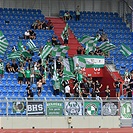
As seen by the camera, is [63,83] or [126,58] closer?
[63,83]

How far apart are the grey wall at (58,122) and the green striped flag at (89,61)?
6677mm

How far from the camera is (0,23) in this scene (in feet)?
138

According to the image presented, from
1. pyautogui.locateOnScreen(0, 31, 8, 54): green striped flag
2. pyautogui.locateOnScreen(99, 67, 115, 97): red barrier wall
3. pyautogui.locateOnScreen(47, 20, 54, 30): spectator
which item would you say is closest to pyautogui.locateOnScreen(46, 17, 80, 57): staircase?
pyautogui.locateOnScreen(47, 20, 54, 30): spectator

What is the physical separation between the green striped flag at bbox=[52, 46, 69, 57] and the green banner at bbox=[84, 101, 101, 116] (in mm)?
6814

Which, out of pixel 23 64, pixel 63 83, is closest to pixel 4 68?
pixel 23 64

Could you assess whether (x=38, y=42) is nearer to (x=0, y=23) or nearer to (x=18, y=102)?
(x=0, y=23)

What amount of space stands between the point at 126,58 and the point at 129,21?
617cm

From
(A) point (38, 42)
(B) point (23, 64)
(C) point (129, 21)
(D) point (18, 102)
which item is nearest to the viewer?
(D) point (18, 102)

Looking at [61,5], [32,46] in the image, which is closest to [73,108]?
[32,46]

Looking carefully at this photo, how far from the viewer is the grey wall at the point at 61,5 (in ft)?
149

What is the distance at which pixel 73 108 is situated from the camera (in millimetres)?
30906

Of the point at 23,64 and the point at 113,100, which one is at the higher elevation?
the point at 23,64

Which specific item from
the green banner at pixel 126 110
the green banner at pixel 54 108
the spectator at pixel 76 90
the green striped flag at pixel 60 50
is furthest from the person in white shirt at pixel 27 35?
the green banner at pixel 126 110

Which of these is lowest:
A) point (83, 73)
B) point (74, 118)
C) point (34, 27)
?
point (74, 118)
